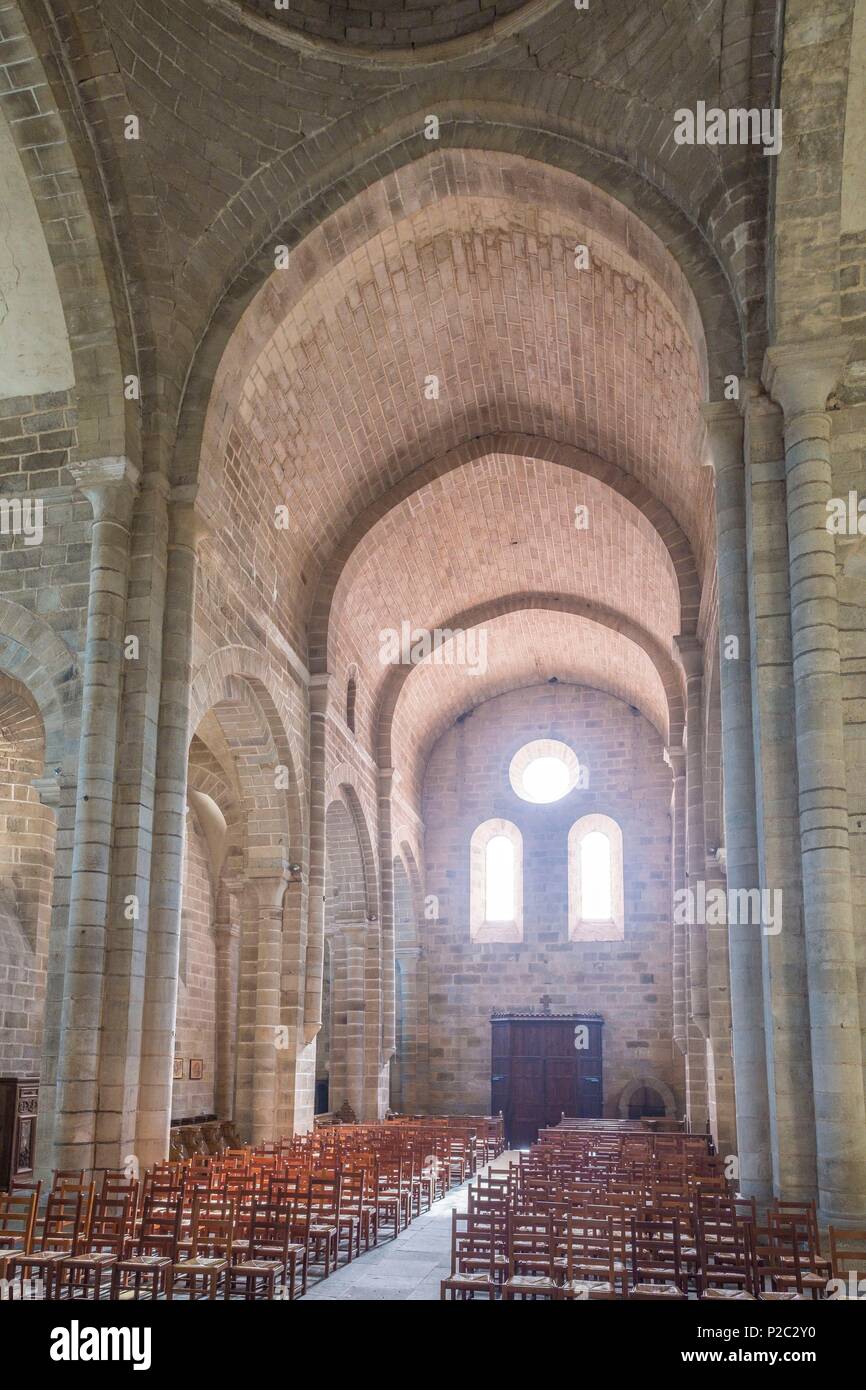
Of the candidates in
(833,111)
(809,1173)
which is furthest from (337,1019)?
(833,111)

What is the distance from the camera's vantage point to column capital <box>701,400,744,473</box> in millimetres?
11031

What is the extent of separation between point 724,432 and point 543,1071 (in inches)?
683

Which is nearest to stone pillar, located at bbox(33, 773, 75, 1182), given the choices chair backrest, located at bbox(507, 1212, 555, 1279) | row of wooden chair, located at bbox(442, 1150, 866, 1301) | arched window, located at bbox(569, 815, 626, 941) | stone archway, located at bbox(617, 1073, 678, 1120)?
row of wooden chair, located at bbox(442, 1150, 866, 1301)

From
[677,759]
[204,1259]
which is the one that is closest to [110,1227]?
[204,1259]

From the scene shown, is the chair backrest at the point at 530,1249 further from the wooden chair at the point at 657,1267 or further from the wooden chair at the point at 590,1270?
the wooden chair at the point at 657,1267

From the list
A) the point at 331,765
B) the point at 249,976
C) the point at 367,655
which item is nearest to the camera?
the point at 249,976

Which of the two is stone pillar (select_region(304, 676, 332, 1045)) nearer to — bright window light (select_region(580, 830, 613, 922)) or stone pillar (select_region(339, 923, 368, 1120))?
stone pillar (select_region(339, 923, 368, 1120))

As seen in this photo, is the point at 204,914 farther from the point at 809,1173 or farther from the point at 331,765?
the point at 809,1173

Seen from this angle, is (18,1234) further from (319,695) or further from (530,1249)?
(319,695)

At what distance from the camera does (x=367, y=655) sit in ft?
70.9

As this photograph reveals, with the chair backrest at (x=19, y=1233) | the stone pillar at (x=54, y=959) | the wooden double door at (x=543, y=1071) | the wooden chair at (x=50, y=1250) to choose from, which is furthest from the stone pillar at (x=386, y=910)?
the chair backrest at (x=19, y=1233)

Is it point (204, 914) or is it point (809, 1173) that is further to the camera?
point (204, 914)

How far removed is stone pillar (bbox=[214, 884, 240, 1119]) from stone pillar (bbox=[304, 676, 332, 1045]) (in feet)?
9.30
